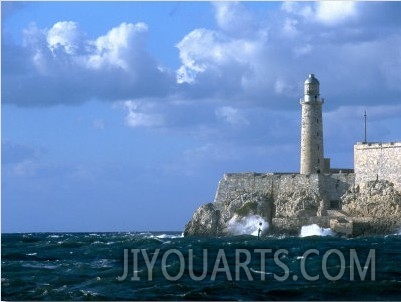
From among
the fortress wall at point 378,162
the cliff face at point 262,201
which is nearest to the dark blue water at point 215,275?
the fortress wall at point 378,162

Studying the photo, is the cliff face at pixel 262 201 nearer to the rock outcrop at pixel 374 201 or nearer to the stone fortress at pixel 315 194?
the stone fortress at pixel 315 194

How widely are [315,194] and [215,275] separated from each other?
96.8 feet

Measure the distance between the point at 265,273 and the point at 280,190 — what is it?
3042 cm

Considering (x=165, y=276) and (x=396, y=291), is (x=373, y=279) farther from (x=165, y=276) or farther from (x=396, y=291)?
(x=165, y=276)

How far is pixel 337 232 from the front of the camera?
53.1 meters

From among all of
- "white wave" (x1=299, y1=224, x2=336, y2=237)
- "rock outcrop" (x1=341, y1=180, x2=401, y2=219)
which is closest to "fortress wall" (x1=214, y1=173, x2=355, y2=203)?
"rock outcrop" (x1=341, y1=180, x2=401, y2=219)

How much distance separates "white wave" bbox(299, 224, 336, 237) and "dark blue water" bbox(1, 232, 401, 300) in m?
12.8

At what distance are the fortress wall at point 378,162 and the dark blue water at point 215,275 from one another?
15057 millimetres

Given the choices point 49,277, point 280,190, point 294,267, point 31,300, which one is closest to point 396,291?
point 294,267

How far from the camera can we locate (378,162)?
55.7 metres

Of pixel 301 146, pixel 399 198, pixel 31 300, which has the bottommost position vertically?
pixel 31 300

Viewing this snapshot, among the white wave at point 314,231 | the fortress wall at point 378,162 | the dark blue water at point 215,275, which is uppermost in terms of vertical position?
the fortress wall at point 378,162

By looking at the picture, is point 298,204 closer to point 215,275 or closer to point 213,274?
point 213,274

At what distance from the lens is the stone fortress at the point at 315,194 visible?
177ft
